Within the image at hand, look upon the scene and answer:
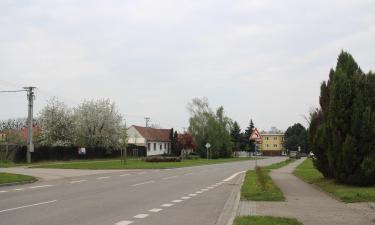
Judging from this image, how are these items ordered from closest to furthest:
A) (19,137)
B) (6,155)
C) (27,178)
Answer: (27,178), (6,155), (19,137)

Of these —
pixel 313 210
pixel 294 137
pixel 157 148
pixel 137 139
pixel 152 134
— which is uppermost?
pixel 294 137

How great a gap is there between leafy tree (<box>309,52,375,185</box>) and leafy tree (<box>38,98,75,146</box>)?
5450 centimetres

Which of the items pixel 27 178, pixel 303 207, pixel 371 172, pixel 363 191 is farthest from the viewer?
pixel 27 178

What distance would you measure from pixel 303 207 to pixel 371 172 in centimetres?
575

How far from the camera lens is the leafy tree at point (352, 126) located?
1989 centimetres

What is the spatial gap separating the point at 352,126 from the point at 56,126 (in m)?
56.6

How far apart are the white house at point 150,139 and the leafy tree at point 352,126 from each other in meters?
78.0

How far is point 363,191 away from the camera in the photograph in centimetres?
1830

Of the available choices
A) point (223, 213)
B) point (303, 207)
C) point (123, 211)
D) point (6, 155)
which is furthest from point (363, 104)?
point (6, 155)

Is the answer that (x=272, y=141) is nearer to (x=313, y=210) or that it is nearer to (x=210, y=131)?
(x=210, y=131)

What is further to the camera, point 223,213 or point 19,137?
point 19,137

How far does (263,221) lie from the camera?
11336mm

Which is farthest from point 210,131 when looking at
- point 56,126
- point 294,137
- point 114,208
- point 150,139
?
point 114,208

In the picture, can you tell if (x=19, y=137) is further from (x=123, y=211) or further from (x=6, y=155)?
(x=123, y=211)
